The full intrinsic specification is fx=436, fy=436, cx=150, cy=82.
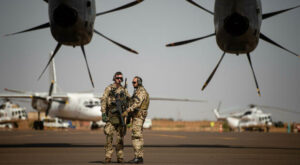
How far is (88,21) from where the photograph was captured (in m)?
10.5

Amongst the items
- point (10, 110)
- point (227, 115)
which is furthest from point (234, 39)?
point (10, 110)

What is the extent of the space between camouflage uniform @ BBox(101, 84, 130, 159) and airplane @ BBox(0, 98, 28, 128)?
51179 mm

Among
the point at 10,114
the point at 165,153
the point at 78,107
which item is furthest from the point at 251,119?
the point at 165,153

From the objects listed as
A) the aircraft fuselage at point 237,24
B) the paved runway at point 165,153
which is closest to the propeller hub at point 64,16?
the paved runway at point 165,153

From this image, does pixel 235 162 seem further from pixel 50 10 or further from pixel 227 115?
pixel 227 115

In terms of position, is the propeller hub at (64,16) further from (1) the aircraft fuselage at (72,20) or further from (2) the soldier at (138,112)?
(2) the soldier at (138,112)

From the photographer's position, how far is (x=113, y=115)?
932cm

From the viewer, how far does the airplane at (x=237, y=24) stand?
1056 centimetres

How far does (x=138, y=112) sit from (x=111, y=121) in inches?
24.4

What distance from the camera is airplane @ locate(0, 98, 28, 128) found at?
5781 centimetres

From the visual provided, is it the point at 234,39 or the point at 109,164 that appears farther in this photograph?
the point at 234,39

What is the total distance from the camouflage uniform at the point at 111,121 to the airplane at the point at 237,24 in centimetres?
310

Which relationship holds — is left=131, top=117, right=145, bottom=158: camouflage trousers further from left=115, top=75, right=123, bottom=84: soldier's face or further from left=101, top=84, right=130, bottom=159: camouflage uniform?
left=115, top=75, right=123, bottom=84: soldier's face

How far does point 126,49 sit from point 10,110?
5058 cm
